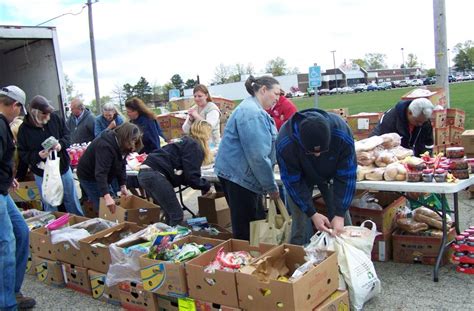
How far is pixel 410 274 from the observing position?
352 cm

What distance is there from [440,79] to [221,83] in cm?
6508

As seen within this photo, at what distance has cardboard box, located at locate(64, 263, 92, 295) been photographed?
11.9 ft

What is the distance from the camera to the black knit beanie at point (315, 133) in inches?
103

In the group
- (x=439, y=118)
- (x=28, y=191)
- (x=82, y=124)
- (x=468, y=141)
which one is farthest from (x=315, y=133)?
(x=82, y=124)

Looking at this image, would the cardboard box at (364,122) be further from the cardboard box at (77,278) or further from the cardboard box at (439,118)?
the cardboard box at (77,278)

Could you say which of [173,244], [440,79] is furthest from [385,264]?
[440,79]

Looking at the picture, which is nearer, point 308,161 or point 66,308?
point 308,161

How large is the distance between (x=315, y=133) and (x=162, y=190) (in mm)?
1737

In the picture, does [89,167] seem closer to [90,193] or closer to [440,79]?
[90,193]

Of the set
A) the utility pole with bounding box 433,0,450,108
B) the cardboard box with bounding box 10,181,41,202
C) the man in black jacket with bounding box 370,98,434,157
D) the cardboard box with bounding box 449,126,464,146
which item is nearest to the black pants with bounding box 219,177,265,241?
the man in black jacket with bounding box 370,98,434,157

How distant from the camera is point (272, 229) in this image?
129 inches

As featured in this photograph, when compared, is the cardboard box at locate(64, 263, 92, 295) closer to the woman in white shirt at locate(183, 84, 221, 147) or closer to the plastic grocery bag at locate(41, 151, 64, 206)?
the plastic grocery bag at locate(41, 151, 64, 206)

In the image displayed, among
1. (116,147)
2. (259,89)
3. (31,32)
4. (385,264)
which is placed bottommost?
(385,264)

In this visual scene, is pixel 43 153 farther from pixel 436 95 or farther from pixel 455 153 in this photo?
pixel 436 95
